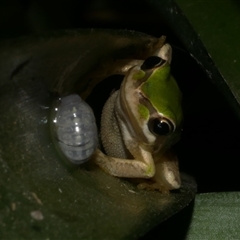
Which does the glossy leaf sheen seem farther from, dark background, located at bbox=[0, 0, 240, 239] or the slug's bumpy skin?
dark background, located at bbox=[0, 0, 240, 239]

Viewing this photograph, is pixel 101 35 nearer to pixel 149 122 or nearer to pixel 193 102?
pixel 149 122

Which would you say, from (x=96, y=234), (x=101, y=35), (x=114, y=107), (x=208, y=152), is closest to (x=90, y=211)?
(x=96, y=234)

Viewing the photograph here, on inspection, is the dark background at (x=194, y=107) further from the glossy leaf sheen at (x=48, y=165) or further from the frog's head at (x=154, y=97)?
the glossy leaf sheen at (x=48, y=165)

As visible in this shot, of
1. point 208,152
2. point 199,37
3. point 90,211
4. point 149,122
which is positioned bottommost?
point 208,152

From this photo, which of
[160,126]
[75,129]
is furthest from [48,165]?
[160,126]

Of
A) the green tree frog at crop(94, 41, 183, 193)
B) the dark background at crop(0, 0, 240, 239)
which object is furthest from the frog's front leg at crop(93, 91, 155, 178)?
the dark background at crop(0, 0, 240, 239)

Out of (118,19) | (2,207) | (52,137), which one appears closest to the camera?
(2,207)

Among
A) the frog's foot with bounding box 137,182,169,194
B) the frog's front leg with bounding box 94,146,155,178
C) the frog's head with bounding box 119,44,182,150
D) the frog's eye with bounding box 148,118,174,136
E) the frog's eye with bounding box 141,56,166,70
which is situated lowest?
the frog's foot with bounding box 137,182,169,194
